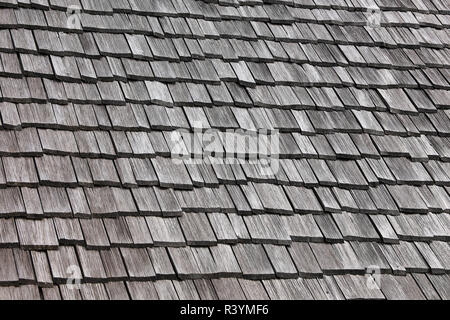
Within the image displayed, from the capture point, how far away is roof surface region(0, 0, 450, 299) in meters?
4.24

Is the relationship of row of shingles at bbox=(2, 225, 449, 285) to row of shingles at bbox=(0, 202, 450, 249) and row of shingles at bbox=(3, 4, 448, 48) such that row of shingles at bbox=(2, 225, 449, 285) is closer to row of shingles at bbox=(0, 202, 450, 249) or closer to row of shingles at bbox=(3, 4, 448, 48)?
row of shingles at bbox=(0, 202, 450, 249)

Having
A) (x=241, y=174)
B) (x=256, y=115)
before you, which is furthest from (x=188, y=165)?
(x=256, y=115)

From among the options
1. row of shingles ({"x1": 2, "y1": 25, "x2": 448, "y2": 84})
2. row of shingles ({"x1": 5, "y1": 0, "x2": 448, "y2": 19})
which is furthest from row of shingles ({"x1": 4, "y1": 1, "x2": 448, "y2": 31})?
row of shingles ({"x1": 2, "y1": 25, "x2": 448, "y2": 84})

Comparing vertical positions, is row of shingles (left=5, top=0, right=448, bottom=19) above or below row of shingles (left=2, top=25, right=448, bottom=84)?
above

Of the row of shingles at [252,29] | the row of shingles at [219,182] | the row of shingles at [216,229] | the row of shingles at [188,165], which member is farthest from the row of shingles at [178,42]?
the row of shingles at [216,229]

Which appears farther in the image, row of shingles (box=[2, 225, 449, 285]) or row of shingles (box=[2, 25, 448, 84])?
row of shingles (box=[2, 25, 448, 84])

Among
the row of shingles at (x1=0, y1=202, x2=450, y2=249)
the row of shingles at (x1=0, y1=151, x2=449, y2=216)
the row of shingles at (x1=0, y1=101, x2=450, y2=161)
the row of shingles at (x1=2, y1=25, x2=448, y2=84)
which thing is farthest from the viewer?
the row of shingles at (x1=2, y1=25, x2=448, y2=84)

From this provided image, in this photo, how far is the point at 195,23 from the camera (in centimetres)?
524

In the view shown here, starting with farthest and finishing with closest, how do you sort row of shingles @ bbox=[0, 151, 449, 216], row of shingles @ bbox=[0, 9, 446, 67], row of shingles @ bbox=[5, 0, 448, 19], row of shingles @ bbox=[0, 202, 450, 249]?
row of shingles @ bbox=[5, 0, 448, 19]
row of shingles @ bbox=[0, 9, 446, 67]
row of shingles @ bbox=[0, 151, 449, 216]
row of shingles @ bbox=[0, 202, 450, 249]

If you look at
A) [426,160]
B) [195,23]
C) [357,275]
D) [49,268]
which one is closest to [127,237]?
[49,268]

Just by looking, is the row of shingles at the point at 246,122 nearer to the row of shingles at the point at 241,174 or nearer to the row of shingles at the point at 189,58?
the row of shingles at the point at 241,174

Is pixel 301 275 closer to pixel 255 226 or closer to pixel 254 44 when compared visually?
pixel 255 226

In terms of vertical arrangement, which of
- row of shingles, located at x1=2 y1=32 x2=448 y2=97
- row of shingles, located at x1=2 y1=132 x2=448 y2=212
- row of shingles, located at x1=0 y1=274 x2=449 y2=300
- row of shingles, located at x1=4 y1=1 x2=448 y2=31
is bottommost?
row of shingles, located at x1=0 y1=274 x2=449 y2=300
